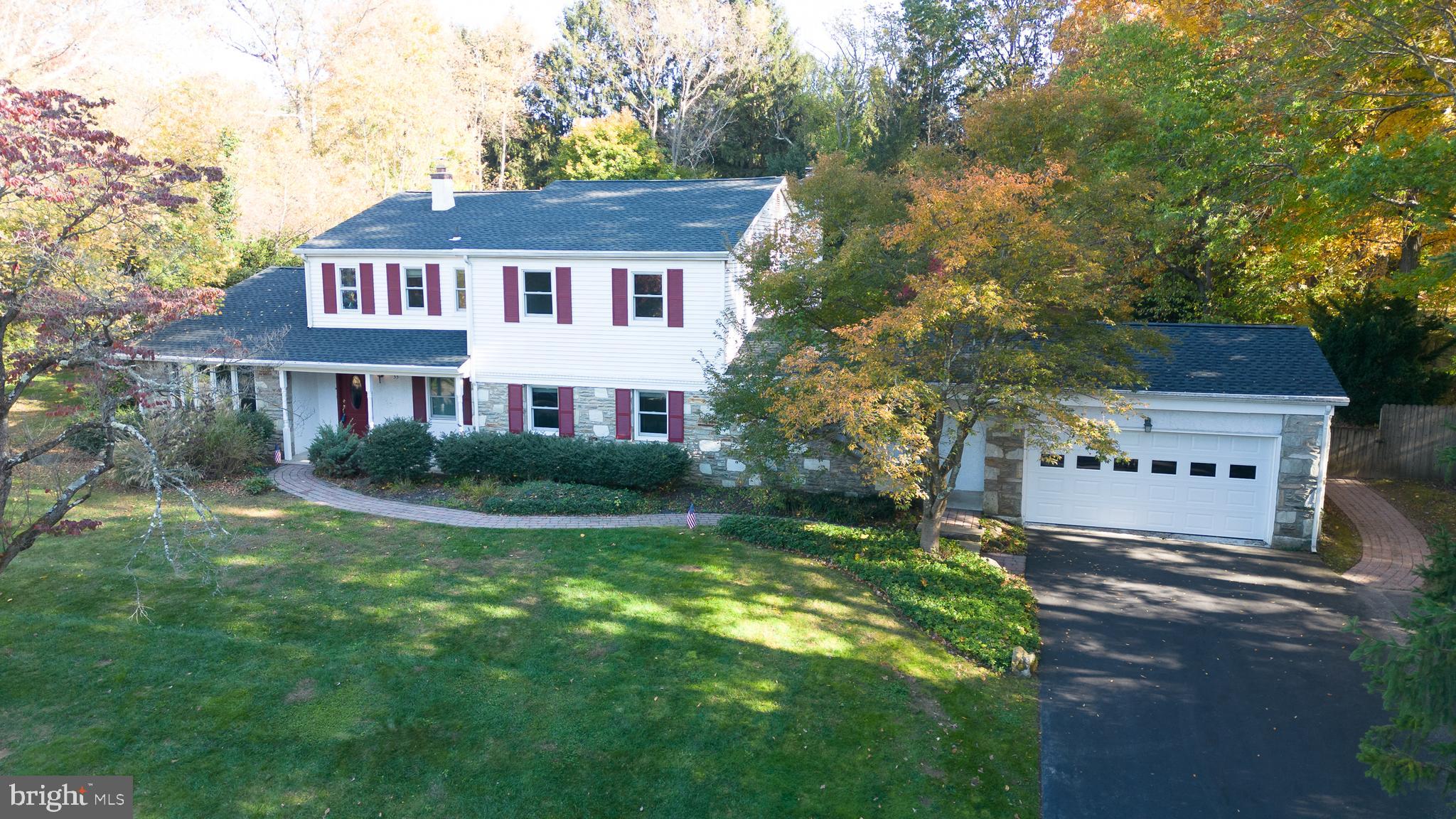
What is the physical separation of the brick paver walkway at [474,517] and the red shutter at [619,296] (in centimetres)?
490

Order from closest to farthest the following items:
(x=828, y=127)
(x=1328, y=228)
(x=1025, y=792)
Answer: (x=1025, y=792)
(x=1328, y=228)
(x=828, y=127)

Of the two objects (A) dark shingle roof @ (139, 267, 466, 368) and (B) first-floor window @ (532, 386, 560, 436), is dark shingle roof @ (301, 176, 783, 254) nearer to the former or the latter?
(A) dark shingle roof @ (139, 267, 466, 368)

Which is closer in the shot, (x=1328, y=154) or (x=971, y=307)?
(x=971, y=307)

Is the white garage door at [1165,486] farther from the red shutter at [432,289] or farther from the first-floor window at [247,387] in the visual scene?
the first-floor window at [247,387]

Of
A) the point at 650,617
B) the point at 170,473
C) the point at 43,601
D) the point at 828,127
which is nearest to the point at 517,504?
the point at 650,617

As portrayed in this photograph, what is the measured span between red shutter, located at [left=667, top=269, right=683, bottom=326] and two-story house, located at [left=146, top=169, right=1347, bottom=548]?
Result: 5 centimetres

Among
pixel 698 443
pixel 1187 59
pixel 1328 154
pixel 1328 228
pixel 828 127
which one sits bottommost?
pixel 698 443

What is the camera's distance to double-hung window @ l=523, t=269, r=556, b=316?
19891 mm

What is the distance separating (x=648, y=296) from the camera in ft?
63.3

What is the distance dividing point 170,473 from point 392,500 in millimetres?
9888

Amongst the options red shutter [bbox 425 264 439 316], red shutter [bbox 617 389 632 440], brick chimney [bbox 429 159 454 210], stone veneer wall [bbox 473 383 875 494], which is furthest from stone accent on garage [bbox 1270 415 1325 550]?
brick chimney [bbox 429 159 454 210]

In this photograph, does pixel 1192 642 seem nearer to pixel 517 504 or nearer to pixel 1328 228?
pixel 1328 228

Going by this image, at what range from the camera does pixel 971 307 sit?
11.5 m

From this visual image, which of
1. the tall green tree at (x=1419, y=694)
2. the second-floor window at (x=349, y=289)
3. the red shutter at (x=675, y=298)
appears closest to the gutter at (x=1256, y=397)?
the tall green tree at (x=1419, y=694)
